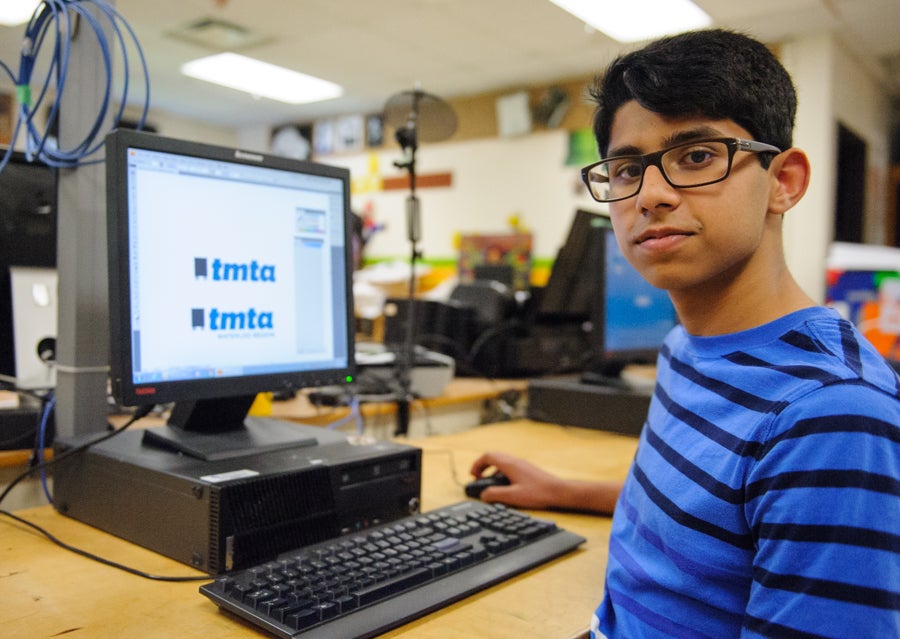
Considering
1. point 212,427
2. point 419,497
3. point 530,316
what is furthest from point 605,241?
point 212,427

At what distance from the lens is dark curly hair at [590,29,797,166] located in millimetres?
706

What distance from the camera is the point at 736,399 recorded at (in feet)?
2.15

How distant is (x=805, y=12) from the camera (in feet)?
Result: 12.5

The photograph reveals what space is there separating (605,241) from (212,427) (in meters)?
1.14

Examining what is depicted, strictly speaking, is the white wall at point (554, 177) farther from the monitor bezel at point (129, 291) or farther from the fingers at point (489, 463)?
the monitor bezel at point (129, 291)

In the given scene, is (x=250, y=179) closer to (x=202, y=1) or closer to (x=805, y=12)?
(x=202, y=1)

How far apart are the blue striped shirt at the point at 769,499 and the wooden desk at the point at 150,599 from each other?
66mm

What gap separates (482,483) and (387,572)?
0.40 metres

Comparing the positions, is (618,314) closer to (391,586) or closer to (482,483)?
(482,483)

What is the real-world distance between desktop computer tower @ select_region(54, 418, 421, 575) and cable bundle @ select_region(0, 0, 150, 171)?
438mm

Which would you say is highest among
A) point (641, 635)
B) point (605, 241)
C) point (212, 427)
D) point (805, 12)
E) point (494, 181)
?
point (805, 12)

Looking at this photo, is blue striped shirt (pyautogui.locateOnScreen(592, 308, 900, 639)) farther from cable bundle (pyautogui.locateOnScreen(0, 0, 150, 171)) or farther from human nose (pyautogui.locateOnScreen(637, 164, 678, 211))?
cable bundle (pyautogui.locateOnScreen(0, 0, 150, 171))

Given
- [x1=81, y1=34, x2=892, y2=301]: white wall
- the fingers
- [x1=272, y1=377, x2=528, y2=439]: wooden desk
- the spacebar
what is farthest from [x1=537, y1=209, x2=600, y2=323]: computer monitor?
[x1=81, y1=34, x2=892, y2=301]: white wall

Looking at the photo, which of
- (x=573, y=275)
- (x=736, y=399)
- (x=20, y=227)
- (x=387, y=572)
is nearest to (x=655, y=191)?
(x=736, y=399)
